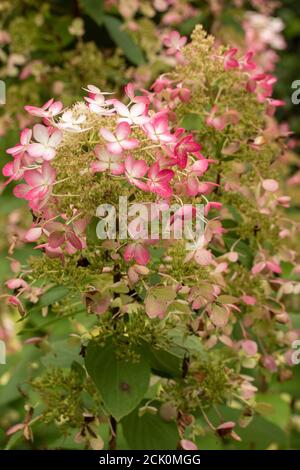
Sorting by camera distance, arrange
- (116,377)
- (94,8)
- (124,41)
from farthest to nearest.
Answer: (124,41) → (94,8) → (116,377)

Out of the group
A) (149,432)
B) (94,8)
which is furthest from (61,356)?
(94,8)

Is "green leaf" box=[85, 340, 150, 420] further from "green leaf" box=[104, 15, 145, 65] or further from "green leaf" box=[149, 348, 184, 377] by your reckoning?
"green leaf" box=[104, 15, 145, 65]

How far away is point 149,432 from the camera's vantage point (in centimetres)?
148

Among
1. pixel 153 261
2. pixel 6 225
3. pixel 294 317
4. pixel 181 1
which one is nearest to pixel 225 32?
pixel 181 1

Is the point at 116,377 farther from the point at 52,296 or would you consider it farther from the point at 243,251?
the point at 243,251

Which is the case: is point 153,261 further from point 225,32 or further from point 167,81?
point 225,32

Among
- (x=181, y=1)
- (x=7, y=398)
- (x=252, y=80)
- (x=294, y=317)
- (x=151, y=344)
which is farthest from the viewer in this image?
(x=181, y=1)

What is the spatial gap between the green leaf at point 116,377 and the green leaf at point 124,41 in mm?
1207

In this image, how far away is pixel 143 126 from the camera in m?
1.20

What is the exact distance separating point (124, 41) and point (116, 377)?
1313mm

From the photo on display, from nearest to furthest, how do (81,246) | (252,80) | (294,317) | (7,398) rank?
(81,246) → (252,80) → (294,317) → (7,398)

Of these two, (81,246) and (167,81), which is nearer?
(81,246)

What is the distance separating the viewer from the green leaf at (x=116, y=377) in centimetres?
131

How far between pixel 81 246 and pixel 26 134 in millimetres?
205
